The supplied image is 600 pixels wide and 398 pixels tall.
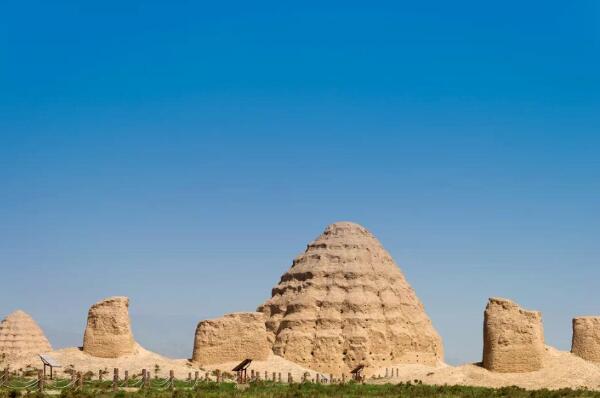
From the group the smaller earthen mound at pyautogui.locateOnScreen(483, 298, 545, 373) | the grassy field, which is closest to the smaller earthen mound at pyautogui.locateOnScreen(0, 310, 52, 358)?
the grassy field

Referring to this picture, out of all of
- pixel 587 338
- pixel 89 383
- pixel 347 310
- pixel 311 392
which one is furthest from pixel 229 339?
pixel 587 338

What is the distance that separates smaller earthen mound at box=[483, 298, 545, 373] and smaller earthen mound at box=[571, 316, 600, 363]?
19.5ft

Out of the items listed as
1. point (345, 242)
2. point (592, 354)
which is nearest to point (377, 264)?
point (345, 242)

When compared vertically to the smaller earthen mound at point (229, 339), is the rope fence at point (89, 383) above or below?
below

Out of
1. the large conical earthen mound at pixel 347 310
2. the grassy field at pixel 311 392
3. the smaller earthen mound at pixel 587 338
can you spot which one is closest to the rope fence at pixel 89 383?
the grassy field at pixel 311 392

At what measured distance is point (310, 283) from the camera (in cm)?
8119

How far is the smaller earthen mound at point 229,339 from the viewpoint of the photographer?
63.4 m

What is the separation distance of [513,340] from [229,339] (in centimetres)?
1971

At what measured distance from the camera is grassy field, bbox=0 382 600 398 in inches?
1671

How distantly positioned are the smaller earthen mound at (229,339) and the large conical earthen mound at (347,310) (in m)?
11.4

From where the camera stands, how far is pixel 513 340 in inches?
2094

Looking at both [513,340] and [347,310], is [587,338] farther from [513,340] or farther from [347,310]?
[347,310]

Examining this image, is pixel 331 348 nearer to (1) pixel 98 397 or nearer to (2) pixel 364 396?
(2) pixel 364 396

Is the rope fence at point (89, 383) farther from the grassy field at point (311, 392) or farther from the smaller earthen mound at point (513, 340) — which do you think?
the smaller earthen mound at point (513, 340)
